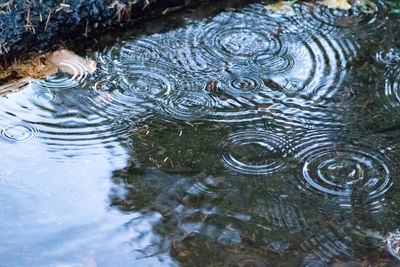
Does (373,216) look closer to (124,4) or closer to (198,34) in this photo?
(198,34)

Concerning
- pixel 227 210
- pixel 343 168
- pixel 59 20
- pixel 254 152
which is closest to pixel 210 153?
pixel 254 152

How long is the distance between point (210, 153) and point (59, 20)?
1627 millimetres

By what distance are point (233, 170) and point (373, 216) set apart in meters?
0.74

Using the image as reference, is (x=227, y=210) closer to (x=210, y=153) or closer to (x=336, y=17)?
(x=210, y=153)

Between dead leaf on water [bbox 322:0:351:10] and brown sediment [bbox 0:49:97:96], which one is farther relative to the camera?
dead leaf on water [bbox 322:0:351:10]

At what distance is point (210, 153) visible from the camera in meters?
2.74

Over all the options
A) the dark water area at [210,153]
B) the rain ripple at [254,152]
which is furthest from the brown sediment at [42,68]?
the rain ripple at [254,152]

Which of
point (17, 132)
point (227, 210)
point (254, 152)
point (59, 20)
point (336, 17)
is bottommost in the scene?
point (227, 210)

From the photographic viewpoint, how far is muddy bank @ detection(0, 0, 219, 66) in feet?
10.9

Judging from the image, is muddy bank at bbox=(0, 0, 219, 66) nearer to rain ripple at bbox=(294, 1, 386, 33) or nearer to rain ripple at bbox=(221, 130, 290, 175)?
rain ripple at bbox=(294, 1, 386, 33)

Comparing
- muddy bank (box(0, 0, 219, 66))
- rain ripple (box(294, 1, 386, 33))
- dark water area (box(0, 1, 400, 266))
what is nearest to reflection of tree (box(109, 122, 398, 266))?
dark water area (box(0, 1, 400, 266))

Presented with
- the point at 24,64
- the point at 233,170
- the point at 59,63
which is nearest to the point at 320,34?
the point at 233,170

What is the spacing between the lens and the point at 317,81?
3307 mm

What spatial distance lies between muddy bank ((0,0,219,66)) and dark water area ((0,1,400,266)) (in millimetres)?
200
